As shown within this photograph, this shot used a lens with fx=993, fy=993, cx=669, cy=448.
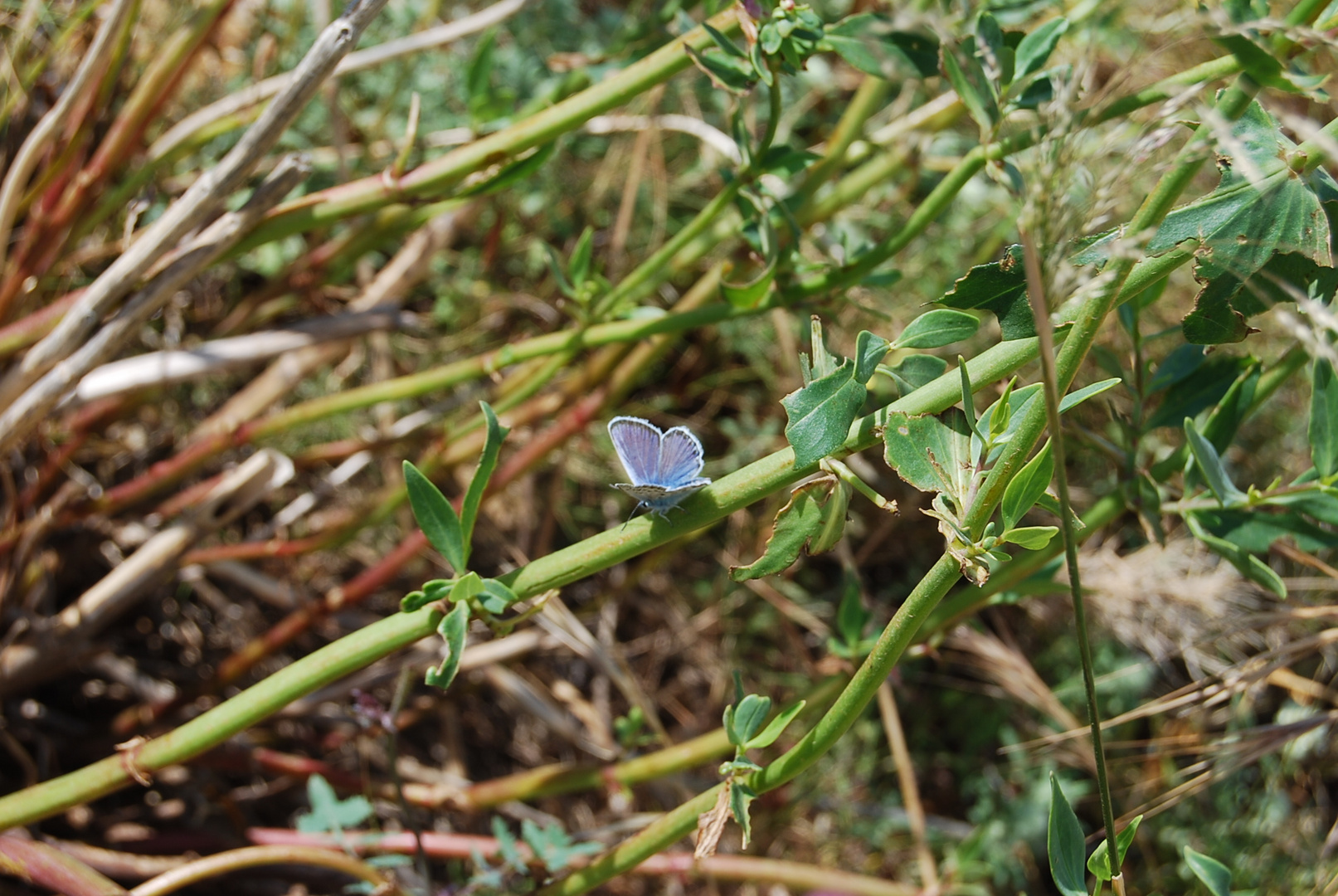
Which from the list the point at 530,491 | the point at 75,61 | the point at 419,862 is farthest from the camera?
the point at 530,491

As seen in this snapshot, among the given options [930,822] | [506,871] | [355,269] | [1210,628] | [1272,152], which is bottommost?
[930,822]

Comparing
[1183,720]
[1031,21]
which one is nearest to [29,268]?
[1031,21]

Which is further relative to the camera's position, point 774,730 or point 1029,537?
point 774,730

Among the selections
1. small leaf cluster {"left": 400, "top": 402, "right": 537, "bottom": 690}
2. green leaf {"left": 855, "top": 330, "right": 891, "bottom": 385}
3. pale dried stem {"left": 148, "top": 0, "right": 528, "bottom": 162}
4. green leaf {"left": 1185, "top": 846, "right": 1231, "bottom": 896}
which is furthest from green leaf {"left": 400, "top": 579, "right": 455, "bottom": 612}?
pale dried stem {"left": 148, "top": 0, "right": 528, "bottom": 162}

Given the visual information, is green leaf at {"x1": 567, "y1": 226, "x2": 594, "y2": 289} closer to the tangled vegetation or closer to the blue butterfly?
the tangled vegetation

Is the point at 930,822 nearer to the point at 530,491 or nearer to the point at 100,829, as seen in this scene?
the point at 530,491

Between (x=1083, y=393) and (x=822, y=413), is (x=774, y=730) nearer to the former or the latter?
(x=822, y=413)

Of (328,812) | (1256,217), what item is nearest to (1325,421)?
(1256,217)
